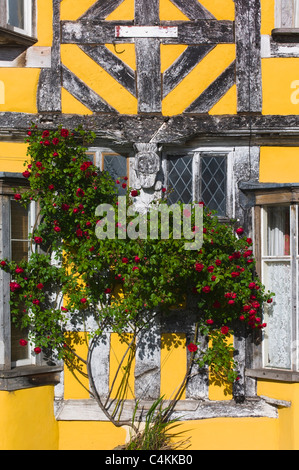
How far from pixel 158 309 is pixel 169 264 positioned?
0.69 m

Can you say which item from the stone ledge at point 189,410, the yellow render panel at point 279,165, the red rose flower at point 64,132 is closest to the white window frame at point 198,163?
the yellow render panel at point 279,165

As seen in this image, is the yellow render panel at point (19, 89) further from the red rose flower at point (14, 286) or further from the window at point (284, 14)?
the window at point (284, 14)

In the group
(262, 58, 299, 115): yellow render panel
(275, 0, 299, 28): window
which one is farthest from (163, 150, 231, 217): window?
(275, 0, 299, 28): window

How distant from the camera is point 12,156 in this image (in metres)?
6.98

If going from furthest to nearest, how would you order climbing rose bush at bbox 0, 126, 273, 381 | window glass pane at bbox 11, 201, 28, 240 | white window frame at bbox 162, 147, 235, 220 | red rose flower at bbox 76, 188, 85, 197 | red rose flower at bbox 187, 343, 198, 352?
white window frame at bbox 162, 147, 235, 220
window glass pane at bbox 11, 201, 28, 240
red rose flower at bbox 187, 343, 198, 352
red rose flower at bbox 76, 188, 85, 197
climbing rose bush at bbox 0, 126, 273, 381

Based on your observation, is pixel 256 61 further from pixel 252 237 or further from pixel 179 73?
pixel 252 237

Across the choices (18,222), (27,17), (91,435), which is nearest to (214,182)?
(18,222)

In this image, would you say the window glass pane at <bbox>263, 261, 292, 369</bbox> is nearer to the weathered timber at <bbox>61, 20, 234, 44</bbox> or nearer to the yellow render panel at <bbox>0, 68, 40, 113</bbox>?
the weathered timber at <bbox>61, 20, 234, 44</bbox>

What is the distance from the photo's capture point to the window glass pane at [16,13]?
23.1 feet

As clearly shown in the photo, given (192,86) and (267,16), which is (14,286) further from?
(267,16)

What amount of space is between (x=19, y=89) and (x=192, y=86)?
1788 millimetres

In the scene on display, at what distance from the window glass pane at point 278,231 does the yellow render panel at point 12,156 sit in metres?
2.61

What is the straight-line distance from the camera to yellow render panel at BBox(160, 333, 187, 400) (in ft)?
23.0

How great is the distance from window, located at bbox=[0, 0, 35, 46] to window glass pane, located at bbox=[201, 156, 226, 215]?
2.23 metres
